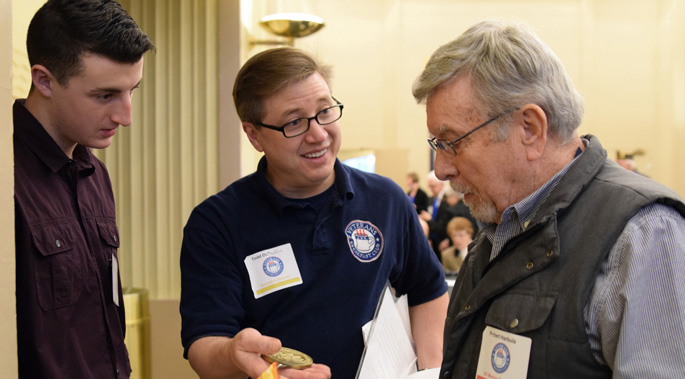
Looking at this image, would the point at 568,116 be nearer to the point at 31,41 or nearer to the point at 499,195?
the point at 499,195

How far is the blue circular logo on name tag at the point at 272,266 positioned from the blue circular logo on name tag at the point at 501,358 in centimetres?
66

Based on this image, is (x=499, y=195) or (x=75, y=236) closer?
(x=499, y=195)

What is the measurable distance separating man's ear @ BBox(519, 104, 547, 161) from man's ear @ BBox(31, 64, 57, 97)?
3.74 feet

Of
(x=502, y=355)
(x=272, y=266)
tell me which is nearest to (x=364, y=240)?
(x=272, y=266)

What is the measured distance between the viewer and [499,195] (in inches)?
46.6

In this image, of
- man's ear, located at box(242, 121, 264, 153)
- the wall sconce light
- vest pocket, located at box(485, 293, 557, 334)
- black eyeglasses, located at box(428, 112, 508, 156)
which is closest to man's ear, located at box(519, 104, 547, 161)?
black eyeglasses, located at box(428, 112, 508, 156)

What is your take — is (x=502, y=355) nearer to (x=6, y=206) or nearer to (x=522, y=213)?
(x=522, y=213)

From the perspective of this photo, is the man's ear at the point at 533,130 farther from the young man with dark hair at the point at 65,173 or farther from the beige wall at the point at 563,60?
the beige wall at the point at 563,60

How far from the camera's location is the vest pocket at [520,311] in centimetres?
103

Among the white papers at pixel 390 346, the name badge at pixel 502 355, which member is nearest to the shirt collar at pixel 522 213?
the name badge at pixel 502 355

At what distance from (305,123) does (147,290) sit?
2.68 meters

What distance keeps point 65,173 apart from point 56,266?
0.28 meters

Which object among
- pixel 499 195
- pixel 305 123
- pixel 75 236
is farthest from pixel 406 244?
pixel 75 236

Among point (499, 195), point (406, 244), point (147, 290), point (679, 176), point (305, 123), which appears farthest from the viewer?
point (679, 176)
